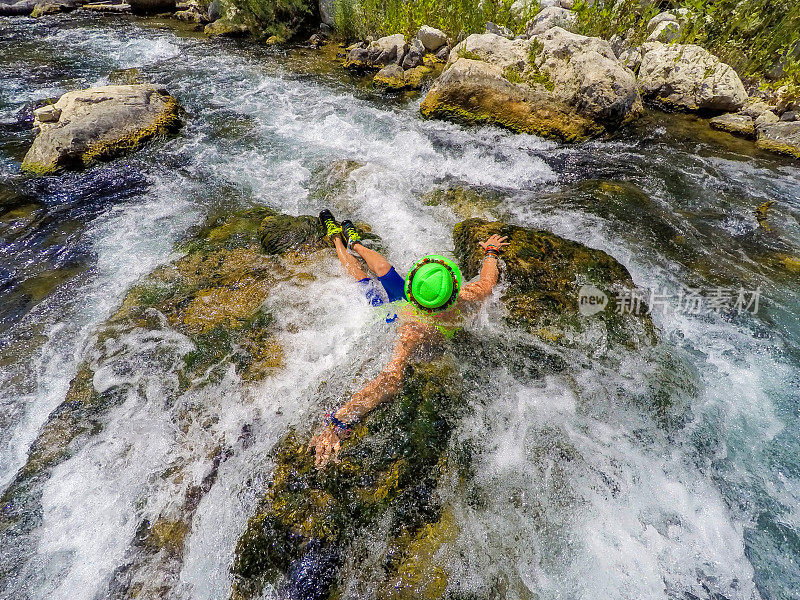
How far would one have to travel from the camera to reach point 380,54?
11.1 meters

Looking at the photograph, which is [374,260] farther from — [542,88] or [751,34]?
[751,34]

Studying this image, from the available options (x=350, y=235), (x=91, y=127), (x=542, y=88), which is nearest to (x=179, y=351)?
(x=350, y=235)

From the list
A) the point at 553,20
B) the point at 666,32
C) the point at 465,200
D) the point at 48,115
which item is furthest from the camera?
the point at 553,20

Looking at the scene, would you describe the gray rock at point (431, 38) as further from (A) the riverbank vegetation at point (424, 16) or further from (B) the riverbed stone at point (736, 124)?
(B) the riverbed stone at point (736, 124)

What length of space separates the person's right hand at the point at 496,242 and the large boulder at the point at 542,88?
184 inches

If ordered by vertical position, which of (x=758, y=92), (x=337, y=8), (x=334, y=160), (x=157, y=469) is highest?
(x=337, y=8)

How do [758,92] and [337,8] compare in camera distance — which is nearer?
[758,92]

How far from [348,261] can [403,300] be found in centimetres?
106

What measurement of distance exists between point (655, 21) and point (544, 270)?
11349 mm

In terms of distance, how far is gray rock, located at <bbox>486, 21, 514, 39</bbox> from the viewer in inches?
429

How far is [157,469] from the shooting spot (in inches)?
130

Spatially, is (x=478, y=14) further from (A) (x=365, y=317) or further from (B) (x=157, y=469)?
(B) (x=157, y=469)

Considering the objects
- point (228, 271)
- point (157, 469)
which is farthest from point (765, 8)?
point (157, 469)

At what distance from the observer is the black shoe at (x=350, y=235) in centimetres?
528
